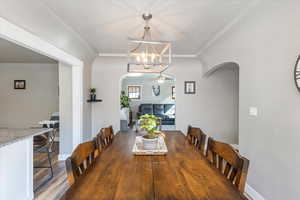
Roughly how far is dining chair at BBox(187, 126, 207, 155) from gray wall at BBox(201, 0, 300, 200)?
2.52 feet

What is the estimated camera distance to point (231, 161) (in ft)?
4.07

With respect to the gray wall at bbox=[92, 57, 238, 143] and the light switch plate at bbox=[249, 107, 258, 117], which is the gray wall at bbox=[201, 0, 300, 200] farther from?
the gray wall at bbox=[92, 57, 238, 143]

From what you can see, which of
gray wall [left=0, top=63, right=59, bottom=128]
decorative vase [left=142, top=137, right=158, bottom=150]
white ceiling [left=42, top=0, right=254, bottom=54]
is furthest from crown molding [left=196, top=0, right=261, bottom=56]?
gray wall [left=0, top=63, right=59, bottom=128]

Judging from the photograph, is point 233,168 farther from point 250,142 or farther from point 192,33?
point 192,33

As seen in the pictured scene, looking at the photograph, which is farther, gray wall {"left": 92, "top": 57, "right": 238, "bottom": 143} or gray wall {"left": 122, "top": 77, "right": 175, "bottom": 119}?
gray wall {"left": 122, "top": 77, "right": 175, "bottom": 119}

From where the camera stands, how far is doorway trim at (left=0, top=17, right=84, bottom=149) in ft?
5.32

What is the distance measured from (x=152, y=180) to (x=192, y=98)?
3793 millimetres

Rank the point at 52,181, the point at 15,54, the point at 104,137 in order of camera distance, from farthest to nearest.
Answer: the point at 15,54
the point at 52,181
the point at 104,137

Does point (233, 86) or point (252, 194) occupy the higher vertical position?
point (233, 86)

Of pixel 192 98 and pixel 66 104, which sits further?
pixel 192 98

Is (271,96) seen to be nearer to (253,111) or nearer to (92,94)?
(253,111)

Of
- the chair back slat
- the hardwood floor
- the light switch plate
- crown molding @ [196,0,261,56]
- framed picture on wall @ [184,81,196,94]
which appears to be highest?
crown molding @ [196,0,261,56]

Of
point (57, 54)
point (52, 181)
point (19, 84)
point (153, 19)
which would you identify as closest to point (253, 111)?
point (153, 19)

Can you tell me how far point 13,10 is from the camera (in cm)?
163
